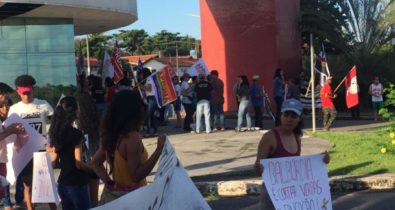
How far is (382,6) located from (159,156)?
86.4 feet

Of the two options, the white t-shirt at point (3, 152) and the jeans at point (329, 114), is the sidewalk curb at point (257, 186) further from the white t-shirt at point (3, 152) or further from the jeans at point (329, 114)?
the jeans at point (329, 114)

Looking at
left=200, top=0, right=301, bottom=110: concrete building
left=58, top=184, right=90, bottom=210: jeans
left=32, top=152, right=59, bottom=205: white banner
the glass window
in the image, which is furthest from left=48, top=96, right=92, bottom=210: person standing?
left=200, top=0, right=301, bottom=110: concrete building

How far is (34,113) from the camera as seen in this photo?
7051 millimetres

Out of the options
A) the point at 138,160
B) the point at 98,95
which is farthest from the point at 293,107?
the point at 98,95

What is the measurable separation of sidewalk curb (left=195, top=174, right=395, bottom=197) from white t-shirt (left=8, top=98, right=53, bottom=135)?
3.11m

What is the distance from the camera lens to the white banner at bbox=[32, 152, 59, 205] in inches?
253

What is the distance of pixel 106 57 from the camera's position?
60.4 feet

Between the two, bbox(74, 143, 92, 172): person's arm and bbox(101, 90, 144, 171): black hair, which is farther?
bbox(74, 143, 92, 172): person's arm

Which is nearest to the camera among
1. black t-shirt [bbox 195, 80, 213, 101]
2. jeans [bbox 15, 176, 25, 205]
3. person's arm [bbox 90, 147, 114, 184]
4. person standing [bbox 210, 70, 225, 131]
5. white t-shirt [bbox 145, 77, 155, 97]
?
person's arm [bbox 90, 147, 114, 184]

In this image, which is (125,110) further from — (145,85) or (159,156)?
(145,85)

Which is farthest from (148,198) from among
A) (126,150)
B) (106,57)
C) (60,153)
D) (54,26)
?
(106,57)

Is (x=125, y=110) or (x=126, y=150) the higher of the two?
(x=125, y=110)

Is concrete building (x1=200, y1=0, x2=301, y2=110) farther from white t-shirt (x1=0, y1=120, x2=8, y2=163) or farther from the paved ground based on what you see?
white t-shirt (x1=0, y1=120, x2=8, y2=163)

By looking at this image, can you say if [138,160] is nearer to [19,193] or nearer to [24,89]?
[24,89]
